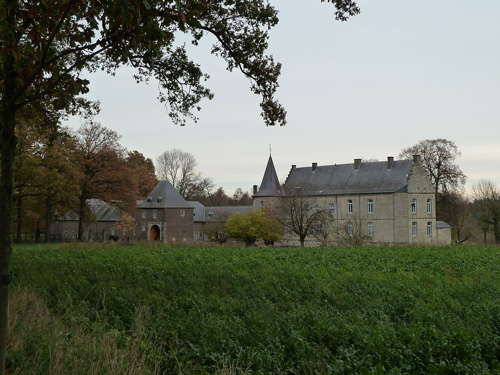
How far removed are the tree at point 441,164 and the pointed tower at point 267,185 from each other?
58.3 ft

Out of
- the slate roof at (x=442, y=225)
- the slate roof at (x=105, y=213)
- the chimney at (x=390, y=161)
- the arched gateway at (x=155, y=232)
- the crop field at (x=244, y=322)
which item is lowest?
the crop field at (x=244, y=322)

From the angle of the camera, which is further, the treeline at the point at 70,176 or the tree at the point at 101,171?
the tree at the point at 101,171

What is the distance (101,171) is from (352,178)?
27.6 meters

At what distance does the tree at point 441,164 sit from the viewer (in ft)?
184

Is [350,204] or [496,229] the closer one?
[496,229]

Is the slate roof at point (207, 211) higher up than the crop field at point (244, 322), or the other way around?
the slate roof at point (207, 211)

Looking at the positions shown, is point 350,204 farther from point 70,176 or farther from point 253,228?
point 70,176

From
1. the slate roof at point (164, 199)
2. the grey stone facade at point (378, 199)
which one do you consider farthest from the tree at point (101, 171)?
the grey stone facade at point (378, 199)

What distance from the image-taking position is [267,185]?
56719 mm

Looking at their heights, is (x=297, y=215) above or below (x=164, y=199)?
below

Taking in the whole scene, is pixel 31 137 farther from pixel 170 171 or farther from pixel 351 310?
pixel 170 171

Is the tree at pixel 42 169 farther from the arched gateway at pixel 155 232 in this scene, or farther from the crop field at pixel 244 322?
the crop field at pixel 244 322

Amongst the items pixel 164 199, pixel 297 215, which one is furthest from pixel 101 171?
pixel 297 215

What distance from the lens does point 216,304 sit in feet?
29.1
